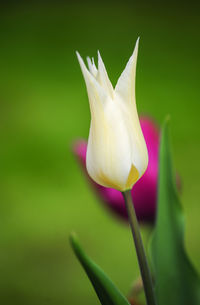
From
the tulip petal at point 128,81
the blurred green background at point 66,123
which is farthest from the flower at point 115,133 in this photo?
the blurred green background at point 66,123

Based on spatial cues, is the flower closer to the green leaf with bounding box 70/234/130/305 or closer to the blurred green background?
the green leaf with bounding box 70/234/130/305

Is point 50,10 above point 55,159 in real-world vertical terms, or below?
above

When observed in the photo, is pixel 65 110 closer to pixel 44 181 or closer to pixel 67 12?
pixel 44 181

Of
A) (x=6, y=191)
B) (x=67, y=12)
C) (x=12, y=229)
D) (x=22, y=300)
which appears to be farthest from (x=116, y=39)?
(x=22, y=300)

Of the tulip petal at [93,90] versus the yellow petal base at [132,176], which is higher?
the tulip petal at [93,90]

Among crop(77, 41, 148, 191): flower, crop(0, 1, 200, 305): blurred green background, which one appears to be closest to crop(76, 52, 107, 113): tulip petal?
crop(77, 41, 148, 191): flower

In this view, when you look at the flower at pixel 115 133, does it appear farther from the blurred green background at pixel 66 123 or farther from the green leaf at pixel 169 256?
the blurred green background at pixel 66 123
